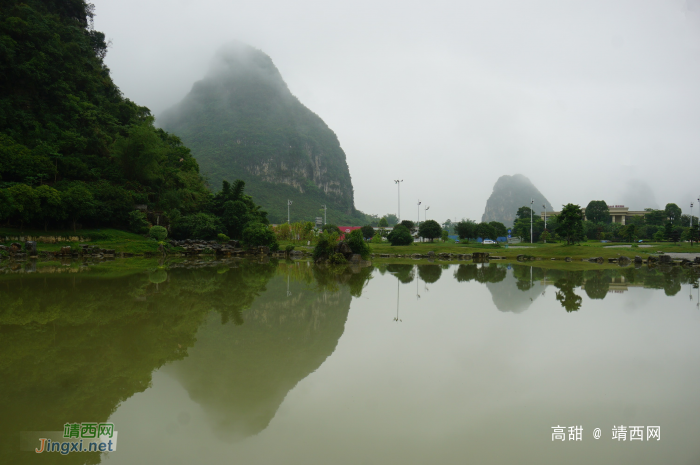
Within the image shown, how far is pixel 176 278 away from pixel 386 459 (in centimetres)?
1443

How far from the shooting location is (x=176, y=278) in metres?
15.3

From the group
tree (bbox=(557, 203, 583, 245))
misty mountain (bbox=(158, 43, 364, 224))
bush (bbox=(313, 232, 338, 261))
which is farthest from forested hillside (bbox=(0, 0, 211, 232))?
misty mountain (bbox=(158, 43, 364, 224))

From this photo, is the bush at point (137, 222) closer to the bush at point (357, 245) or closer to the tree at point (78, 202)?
the tree at point (78, 202)

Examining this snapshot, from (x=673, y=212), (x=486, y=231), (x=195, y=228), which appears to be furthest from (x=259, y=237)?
(x=673, y=212)

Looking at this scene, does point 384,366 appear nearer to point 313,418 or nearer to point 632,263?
point 313,418

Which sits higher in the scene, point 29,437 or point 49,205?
point 49,205

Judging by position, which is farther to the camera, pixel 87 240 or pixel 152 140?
pixel 152 140

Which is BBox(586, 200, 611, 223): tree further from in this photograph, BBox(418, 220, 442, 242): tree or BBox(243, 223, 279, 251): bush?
BBox(243, 223, 279, 251): bush

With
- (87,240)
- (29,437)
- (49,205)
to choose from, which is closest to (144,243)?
(87,240)

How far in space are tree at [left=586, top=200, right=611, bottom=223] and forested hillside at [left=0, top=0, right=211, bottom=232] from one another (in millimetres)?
82917

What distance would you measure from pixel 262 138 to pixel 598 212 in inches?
4599

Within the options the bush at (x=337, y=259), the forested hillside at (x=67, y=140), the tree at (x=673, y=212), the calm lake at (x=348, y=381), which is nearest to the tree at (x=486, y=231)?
the bush at (x=337, y=259)

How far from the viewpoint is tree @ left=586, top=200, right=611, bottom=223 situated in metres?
81.0

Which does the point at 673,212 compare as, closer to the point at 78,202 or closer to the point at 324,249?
the point at 324,249
